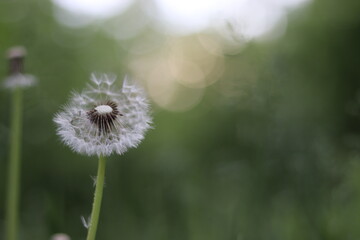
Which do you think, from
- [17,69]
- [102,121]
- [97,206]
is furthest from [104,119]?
[17,69]

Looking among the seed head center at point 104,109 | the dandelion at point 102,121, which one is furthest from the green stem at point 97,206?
the seed head center at point 104,109

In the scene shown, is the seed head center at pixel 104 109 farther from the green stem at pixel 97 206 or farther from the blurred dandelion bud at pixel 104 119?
the green stem at pixel 97 206

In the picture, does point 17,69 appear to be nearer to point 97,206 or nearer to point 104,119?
point 104,119

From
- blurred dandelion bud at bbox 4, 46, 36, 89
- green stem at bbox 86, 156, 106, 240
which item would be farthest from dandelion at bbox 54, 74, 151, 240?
blurred dandelion bud at bbox 4, 46, 36, 89

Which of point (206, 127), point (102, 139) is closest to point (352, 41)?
point (206, 127)

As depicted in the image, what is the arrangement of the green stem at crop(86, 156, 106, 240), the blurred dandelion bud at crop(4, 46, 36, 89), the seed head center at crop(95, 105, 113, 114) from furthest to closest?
the blurred dandelion bud at crop(4, 46, 36, 89) < the seed head center at crop(95, 105, 113, 114) < the green stem at crop(86, 156, 106, 240)

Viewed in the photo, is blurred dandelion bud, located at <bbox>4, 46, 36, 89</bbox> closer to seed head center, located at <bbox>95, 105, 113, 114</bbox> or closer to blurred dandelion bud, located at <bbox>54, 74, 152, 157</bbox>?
blurred dandelion bud, located at <bbox>54, 74, 152, 157</bbox>
